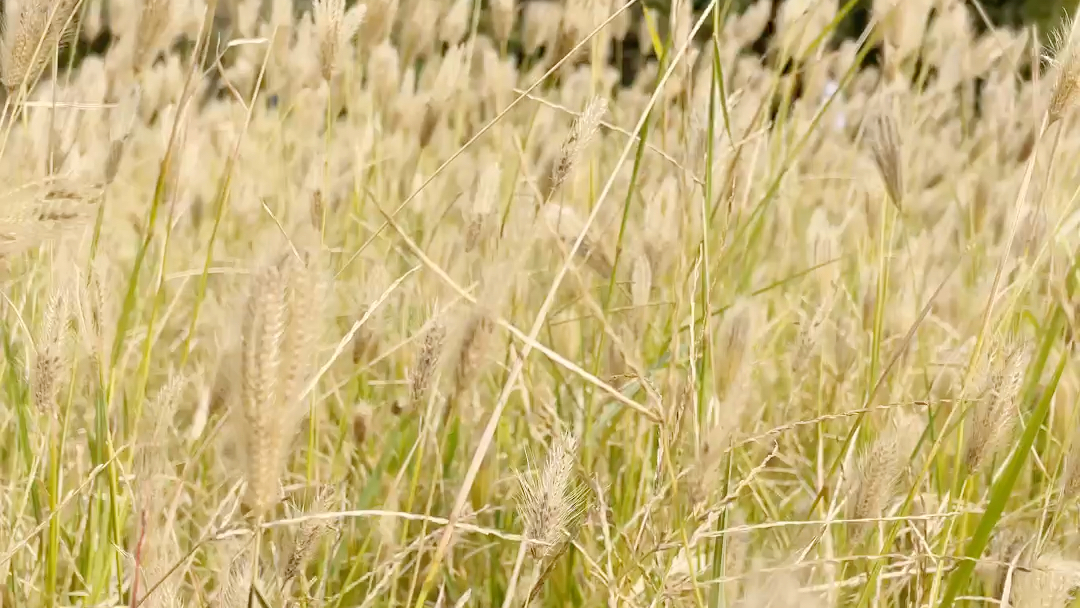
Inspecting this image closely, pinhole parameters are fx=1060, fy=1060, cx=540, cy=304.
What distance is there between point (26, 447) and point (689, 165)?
472 mm

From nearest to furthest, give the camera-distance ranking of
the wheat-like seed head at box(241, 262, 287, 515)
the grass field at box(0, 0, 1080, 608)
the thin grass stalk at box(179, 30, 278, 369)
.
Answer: the wheat-like seed head at box(241, 262, 287, 515)
the grass field at box(0, 0, 1080, 608)
the thin grass stalk at box(179, 30, 278, 369)

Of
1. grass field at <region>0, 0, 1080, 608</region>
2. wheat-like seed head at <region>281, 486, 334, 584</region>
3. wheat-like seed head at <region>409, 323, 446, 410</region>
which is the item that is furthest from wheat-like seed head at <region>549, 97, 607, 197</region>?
wheat-like seed head at <region>281, 486, 334, 584</region>

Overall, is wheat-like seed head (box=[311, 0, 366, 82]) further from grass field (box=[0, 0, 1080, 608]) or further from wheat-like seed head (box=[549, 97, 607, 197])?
wheat-like seed head (box=[549, 97, 607, 197])

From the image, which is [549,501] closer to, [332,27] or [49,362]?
[49,362]

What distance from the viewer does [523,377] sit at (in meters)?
0.85

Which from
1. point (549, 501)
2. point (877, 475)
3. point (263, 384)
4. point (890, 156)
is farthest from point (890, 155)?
point (263, 384)

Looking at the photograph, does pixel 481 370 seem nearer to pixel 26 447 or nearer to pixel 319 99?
pixel 26 447

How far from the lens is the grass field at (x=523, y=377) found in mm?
480

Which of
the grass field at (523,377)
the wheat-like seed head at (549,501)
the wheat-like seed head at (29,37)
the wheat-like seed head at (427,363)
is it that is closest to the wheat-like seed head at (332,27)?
the grass field at (523,377)

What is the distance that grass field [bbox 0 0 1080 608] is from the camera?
0.48m

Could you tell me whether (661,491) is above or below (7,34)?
below

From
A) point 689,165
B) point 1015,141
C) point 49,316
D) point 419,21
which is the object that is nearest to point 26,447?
point 49,316

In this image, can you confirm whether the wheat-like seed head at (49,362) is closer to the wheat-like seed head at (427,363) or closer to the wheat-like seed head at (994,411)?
the wheat-like seed head at (427,363)

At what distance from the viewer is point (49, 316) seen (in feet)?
1.81
